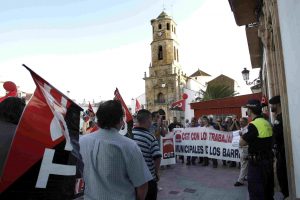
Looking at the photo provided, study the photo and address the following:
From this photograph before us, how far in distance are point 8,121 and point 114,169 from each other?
1007 millimetres

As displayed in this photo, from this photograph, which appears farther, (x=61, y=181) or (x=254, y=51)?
(x=254, y=51)

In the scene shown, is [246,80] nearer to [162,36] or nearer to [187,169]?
[187,169]

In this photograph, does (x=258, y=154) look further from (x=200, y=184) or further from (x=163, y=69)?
(x=163, y=69)

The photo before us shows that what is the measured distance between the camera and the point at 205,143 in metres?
11.5

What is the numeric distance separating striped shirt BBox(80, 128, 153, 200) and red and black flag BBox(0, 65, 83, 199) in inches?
11.5

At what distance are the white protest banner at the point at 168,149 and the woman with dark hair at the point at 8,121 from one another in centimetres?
839

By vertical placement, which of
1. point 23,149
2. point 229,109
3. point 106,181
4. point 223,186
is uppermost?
point 229,109

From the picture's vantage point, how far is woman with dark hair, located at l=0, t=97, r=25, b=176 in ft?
7.67

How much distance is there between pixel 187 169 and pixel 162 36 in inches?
2125

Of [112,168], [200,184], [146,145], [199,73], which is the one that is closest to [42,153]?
[112,168]

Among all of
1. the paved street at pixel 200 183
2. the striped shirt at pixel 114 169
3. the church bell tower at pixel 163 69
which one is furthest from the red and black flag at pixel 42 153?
the church bell tower at pixel 163 69

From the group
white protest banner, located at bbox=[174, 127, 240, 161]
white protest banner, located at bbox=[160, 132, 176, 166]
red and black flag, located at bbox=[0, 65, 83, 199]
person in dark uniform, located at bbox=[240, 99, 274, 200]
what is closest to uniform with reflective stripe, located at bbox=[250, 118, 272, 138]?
person in dark uniform, located at bbox=[240, 99, 274, 200]

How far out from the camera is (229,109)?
19.5 meters

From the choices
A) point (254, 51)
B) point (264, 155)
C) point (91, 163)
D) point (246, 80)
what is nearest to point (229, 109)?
point (246, 80)
